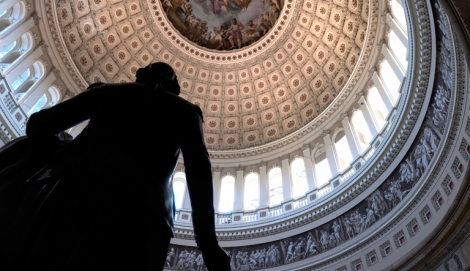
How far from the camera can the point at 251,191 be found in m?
20.2

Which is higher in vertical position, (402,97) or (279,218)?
(402,97)

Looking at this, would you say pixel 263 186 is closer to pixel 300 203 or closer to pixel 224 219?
pixel 224 219

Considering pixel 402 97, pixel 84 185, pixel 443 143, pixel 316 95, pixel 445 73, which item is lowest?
pixel 84 185

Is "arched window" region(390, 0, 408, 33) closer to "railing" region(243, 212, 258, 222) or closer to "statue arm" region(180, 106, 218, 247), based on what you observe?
"railing" region(243, 212, 258, 222)

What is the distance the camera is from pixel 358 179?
1474 centimetres

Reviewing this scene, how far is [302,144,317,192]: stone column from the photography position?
58.4 feet

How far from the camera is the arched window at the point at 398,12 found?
15221 millimetres

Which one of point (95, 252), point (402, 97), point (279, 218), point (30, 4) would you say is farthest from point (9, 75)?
point (95, 252)

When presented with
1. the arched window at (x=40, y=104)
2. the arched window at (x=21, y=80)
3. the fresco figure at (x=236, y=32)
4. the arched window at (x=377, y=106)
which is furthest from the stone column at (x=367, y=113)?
the arched window at (x=21, y=80)

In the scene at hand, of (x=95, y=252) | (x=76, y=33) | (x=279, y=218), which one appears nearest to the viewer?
(x=95, y=252)

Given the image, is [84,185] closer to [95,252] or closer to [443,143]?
[95,252]

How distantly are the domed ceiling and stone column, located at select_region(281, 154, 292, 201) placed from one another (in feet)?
7.85

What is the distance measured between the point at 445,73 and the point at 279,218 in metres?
8.74

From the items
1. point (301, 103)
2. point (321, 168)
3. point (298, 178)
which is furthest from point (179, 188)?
point (301, 103)
